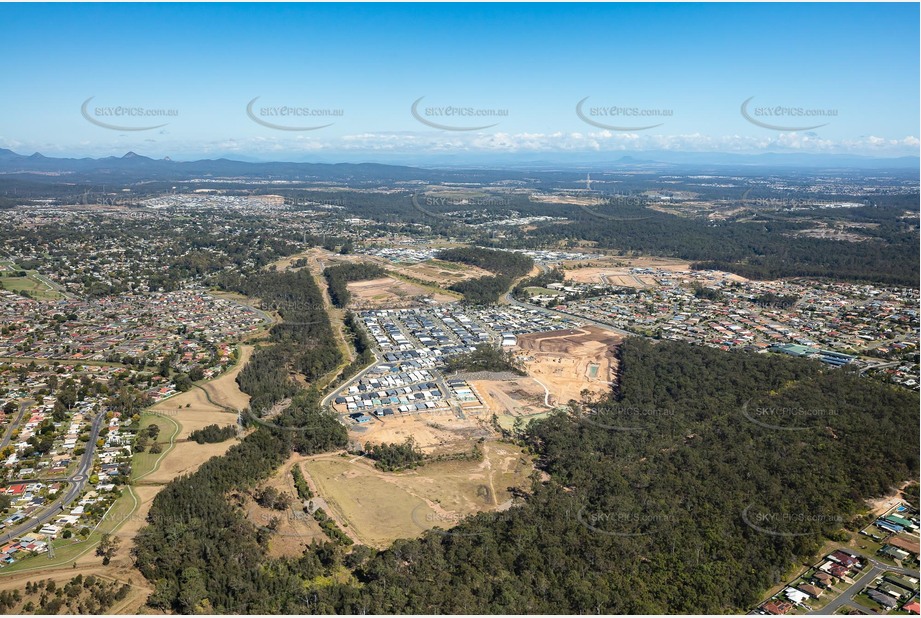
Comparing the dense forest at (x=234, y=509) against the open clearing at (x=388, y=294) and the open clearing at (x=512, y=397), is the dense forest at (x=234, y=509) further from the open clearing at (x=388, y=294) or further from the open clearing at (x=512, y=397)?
the open clearing at (x=388, y=294)

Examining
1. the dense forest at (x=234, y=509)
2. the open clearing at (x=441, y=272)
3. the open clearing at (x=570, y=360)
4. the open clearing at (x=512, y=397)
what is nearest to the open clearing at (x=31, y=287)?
the dense forest at (x=234, y=509)

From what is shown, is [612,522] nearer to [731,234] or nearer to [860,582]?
[860,582]

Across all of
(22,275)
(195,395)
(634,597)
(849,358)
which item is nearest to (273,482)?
(195,395)

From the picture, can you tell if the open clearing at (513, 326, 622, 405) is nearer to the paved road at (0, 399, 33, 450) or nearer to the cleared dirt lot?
the cleared dirt lot

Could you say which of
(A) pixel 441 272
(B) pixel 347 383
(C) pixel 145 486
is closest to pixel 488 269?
(A) pixel 441 272

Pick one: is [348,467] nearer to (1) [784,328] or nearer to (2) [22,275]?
(1) [784,328]

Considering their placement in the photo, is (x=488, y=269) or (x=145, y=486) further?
(x=488, y=269)
